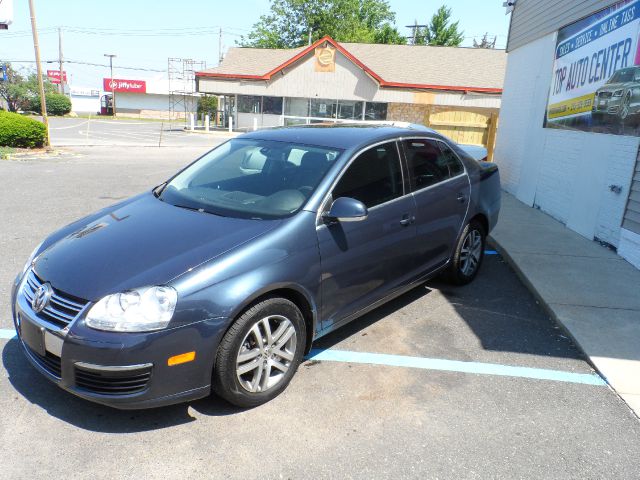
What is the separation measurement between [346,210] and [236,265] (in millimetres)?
870

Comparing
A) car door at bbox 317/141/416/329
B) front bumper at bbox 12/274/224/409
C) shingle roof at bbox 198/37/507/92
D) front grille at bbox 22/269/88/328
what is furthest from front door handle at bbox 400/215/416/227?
shingle roof at bbox 198/37/507/92

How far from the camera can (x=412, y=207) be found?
13.9 ft

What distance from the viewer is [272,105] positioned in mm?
34281

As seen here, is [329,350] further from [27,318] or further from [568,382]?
[27,318]

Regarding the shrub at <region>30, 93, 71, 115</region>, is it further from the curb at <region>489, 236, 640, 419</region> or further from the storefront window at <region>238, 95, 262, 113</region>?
the curb at <region>489, 236, 640, 419</region>

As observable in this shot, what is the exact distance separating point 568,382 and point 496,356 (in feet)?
1.74

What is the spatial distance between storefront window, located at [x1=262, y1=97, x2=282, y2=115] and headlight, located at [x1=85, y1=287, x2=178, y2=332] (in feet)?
107

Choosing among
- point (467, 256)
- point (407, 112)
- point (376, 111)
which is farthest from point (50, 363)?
point (376, 111)

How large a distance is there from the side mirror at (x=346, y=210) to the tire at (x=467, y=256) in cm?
198

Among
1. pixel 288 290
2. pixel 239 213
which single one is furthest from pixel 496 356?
pixel 239 213

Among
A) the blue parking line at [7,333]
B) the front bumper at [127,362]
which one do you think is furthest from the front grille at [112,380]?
the blue parking line at [7,333]

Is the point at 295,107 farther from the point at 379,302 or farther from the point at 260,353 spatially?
the point at 260,353

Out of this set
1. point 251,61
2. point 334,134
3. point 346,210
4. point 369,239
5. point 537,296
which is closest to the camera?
point 346,210

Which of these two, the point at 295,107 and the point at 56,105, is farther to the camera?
the point at 56,105
